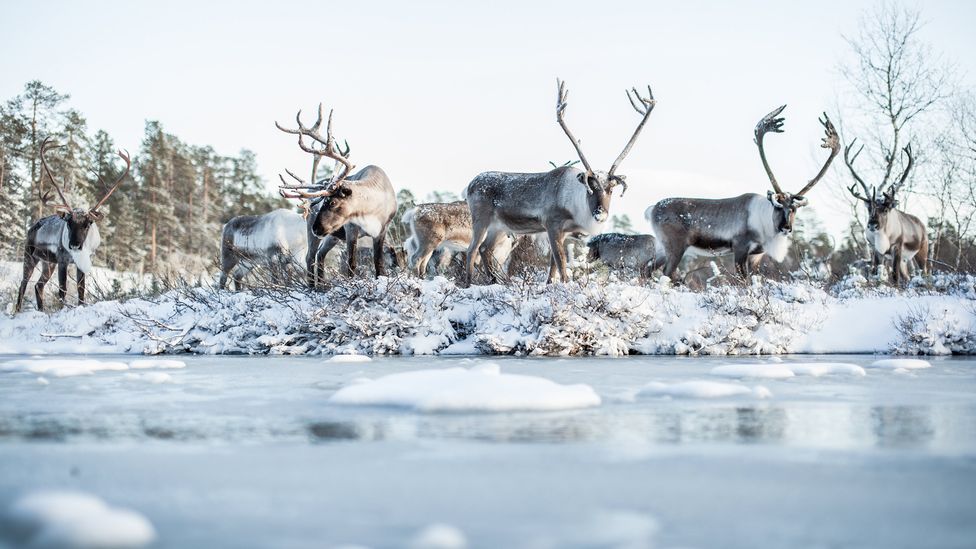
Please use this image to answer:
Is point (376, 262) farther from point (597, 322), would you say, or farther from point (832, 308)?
point (832, 308)

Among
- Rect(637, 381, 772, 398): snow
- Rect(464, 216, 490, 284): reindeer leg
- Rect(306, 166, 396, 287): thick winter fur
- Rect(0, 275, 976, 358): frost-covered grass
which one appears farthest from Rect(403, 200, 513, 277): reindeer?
Rect(637, 381, 772, 398): snow

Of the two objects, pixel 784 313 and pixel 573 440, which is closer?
pixel 573 440

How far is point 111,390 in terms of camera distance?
532 cm

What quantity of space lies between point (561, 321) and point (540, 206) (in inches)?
99.5

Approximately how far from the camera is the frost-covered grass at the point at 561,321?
33.4 ft

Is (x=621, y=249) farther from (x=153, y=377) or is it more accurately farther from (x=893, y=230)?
(x=153, y=377)

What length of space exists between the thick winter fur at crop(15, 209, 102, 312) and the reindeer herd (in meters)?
0.03

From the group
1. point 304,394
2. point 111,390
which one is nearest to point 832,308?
point 304,394

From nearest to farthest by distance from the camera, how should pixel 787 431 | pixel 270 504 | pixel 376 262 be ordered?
pixel 270 504
pixel 787 431
pixel 376 262

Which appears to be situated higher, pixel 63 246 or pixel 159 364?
pixel 63 246

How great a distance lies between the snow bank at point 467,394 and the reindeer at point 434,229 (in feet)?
31.9

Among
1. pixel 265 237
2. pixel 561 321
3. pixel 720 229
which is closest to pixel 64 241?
pixel 265 237

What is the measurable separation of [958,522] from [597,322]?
8061mm

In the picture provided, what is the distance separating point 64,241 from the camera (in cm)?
1738
